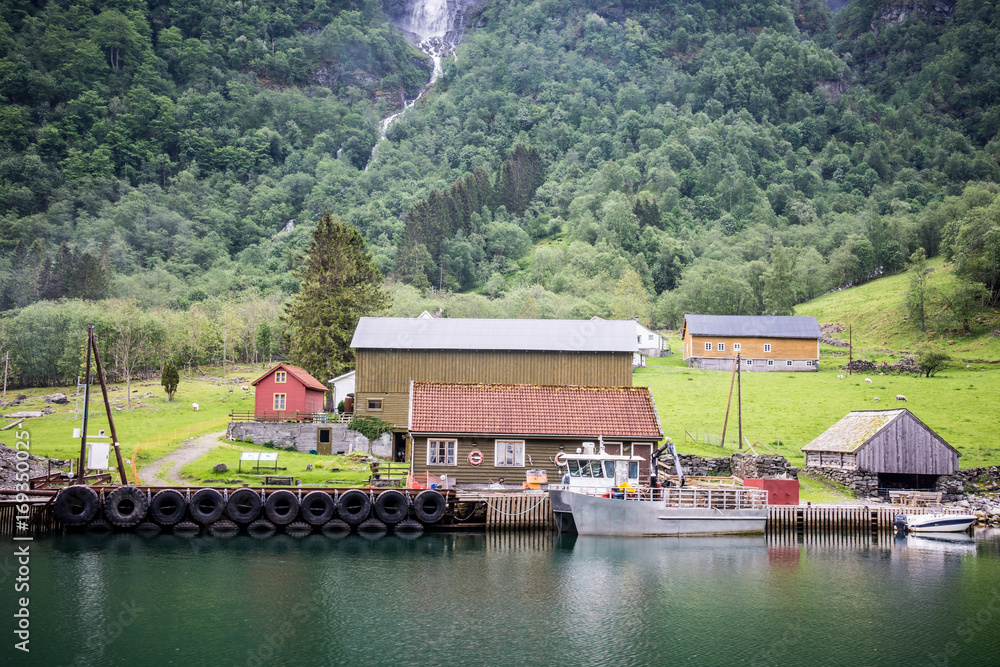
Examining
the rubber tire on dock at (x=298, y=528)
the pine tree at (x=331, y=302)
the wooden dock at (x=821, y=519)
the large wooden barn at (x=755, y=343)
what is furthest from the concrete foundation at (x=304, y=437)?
the large wooden barn at (x=755, y=343)

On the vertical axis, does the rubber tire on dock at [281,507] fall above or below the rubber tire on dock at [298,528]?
above

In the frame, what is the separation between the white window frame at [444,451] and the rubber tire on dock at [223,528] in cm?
1074

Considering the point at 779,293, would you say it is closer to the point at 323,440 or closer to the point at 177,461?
the point at 323,440

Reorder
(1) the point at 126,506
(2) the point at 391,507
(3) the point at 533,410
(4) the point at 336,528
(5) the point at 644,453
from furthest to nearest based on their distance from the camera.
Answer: (3) the point at 533,410 → (5) the point at 644,453 → (4) the point at 336,528 → (2) the point at 391,507 → (1) the point at 126,506

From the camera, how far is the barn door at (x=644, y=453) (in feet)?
141

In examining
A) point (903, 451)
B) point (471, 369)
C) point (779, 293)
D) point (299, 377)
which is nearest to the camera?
point (903, 451)

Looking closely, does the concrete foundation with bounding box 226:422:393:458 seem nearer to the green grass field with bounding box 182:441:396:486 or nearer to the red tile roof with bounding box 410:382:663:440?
the green grass field with bounding box 182:441:396:486

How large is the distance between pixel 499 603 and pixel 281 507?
15.1 m

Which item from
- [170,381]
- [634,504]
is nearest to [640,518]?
[634,504]

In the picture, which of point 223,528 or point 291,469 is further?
point 291,469

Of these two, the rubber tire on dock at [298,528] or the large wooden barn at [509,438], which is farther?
the large wooden barn at [509,438]

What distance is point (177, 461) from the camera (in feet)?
149

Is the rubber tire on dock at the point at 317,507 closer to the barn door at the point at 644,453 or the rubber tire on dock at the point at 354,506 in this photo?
the rubber tire on dock at the point at 354,506

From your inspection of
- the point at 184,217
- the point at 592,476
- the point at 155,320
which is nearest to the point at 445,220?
the point at 155,320
